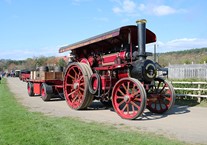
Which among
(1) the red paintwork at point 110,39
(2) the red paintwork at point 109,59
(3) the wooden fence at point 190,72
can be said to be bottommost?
(3) the wooden fence at point 190,72

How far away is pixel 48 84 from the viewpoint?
1362 centimetres

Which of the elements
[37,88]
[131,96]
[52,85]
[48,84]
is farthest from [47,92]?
[131,96]

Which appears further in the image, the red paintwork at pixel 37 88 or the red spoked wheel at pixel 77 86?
the red paintwork at pixel 37 88

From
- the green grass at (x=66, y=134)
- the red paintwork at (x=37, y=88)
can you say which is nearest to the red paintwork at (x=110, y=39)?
the green grass at (x=66, y=134)

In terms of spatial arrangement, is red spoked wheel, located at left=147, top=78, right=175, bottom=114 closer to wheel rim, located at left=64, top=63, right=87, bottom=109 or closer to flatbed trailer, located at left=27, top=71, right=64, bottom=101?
wheel rim, located at left=64, top=63, right=87, bottom=109

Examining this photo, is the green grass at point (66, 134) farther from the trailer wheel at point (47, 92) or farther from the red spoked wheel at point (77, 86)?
the trailer wheel at point (47, 92)

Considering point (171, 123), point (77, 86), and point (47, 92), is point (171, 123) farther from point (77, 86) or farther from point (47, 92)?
point (47, 92)

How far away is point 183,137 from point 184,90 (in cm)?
730

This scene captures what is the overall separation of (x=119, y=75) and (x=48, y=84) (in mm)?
5504

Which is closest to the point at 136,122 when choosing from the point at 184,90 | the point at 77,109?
the point at 77,109

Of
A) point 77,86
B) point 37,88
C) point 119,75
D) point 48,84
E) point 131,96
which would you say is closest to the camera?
point 131,96

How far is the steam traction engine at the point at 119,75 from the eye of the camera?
26.6 feet

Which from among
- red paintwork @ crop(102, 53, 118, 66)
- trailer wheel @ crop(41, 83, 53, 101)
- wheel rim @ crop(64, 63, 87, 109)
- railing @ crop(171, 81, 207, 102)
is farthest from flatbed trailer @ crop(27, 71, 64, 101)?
railing @ crop(171, 81, 207, 102)

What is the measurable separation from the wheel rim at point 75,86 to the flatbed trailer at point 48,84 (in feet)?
6.89
